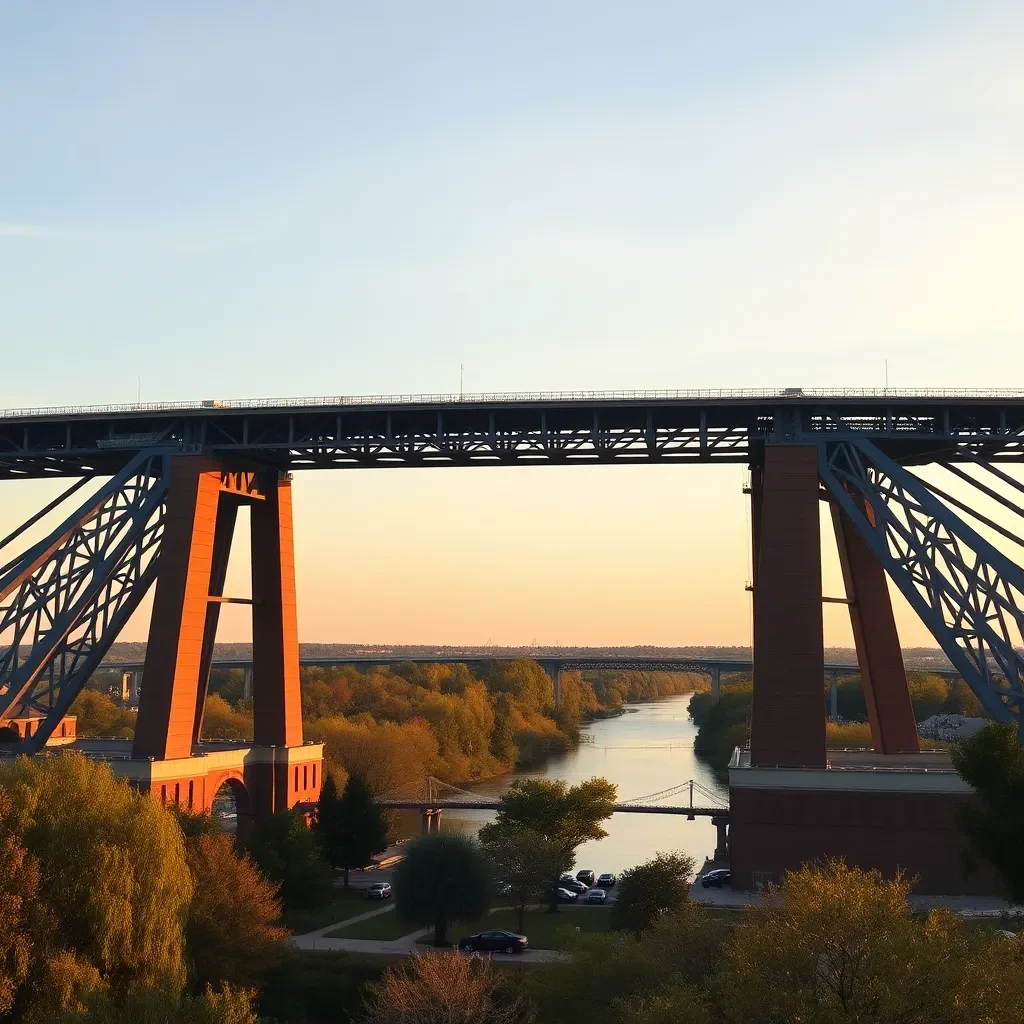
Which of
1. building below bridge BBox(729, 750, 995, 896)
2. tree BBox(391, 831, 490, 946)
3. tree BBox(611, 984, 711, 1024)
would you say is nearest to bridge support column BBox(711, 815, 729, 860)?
building below bridge BBox(729, 750, 995, 896)

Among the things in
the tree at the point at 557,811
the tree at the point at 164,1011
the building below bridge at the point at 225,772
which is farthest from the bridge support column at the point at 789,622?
the tree at the point at 164,1011

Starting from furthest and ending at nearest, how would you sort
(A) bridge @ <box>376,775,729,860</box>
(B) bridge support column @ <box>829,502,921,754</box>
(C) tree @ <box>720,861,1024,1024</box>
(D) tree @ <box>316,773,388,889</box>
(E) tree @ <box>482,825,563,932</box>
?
1. (A) bridge @ <box>376,775,729,860</box>
2. (D) tree @ <box>316,773,388,889</box>
3. (B) bridge support column @ <box>829,502,921,754</box>
4. (E) tree @ <box>482,825,563,932</box>
5. (C) tree @ <box>720,861,1024,1024</box>

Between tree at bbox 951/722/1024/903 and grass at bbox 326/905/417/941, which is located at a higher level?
tree at bbox 951/722/1024/903

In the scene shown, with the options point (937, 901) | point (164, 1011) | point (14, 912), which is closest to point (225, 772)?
point (14, 912)

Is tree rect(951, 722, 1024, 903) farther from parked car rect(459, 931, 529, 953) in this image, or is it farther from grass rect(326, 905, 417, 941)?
grass rect(326, 905, 417, 941)

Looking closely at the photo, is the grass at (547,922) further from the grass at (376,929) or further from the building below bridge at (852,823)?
the building below bridge at (852,823)

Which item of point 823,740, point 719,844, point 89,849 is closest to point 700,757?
point 719,844

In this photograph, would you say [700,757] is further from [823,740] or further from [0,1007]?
[0,1007]
